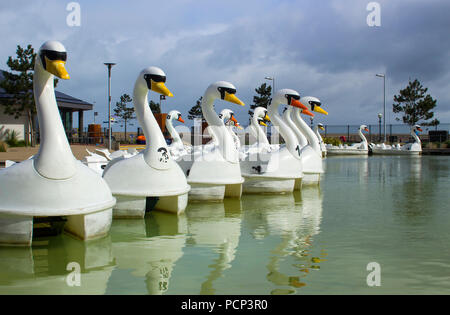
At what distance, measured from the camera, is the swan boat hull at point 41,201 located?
580 centimetres

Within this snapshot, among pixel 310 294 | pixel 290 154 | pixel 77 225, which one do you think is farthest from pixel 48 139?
pixel 290 154

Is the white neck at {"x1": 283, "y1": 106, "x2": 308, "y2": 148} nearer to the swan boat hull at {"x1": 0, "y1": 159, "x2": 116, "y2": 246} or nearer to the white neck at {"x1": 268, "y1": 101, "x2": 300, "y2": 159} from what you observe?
the white neck at {"x1": 268, "y1": 101, "x2": 300, "y2": 159}

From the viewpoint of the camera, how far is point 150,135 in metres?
8.27

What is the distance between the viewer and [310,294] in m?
4.54

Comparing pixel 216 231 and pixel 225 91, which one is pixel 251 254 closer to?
pixel 216 231

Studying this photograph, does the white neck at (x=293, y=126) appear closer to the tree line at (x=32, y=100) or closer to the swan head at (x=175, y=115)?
the swan head at (x=175, y=115)

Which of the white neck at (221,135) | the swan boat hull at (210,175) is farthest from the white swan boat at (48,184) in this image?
the white neck at (221,135)

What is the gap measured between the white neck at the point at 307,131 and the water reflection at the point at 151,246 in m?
6.66

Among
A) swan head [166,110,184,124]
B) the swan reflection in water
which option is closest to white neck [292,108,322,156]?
the swan reflection in water

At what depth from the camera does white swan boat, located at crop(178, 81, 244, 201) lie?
9984mm

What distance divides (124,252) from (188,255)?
0.85m

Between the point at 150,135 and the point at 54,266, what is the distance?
11.0ft

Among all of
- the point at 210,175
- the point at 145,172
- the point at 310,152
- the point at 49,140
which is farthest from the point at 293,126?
the point at 49,140
